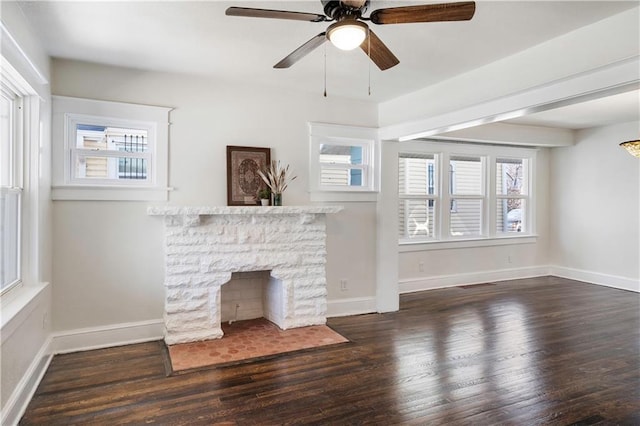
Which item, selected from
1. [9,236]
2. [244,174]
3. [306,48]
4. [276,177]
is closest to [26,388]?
[9,236]

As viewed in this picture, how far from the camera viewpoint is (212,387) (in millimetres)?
2943

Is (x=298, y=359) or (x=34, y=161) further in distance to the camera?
(x=298, y=359)

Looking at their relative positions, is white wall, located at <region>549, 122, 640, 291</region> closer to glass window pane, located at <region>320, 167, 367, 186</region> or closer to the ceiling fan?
glass window pane, located at <region>320, 167, 367, 186</region>

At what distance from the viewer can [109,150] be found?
3.79 m

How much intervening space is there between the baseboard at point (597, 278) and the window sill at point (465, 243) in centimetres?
72

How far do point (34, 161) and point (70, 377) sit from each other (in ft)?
5.51

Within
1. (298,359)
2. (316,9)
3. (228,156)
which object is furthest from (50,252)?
(316,9)

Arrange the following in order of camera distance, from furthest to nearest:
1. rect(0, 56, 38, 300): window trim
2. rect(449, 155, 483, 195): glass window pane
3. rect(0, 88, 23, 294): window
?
rect(449, 155, 483, 195): glass window pane → rect(0, 56, 38, 300): window trim → rect(0, 88, 23, 294): window

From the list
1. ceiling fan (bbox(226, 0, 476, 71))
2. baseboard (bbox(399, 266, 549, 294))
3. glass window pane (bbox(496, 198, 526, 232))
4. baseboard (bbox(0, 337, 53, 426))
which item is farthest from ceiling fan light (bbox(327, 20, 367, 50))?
glass window pane (bbox(496, 198, 526, 232))

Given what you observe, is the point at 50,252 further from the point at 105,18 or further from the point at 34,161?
the point at 105,18

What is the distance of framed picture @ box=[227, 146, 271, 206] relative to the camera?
419 centimetres

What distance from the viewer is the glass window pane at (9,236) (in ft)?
8.76

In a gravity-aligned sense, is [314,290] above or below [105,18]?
below

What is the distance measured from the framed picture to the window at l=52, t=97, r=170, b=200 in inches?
25.1
